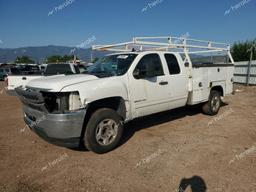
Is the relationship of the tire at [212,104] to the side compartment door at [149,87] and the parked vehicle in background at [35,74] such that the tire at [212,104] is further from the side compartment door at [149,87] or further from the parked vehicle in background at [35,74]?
the parked vehicle in background at [35,74]

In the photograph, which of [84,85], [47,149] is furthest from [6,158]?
[84,85]

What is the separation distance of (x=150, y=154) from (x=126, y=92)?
130 centimetres

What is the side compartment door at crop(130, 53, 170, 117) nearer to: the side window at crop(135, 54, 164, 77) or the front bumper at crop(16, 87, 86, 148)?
the side window at crop(135, 54, 164, 77)

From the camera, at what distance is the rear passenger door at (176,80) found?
19.6ft

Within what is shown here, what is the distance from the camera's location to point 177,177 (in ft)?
12.4

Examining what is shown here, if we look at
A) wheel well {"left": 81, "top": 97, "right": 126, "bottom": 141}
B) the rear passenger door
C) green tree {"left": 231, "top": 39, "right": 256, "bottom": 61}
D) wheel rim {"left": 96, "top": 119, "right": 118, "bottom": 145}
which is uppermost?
green tree {"left": 231, "top": 39, "right": 256, "bottom": 61}

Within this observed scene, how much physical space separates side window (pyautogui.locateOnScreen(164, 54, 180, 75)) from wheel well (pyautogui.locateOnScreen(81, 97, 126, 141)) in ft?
5.65

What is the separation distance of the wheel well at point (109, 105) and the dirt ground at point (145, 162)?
723 mm

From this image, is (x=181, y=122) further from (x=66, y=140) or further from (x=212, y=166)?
(x=66, y=140)

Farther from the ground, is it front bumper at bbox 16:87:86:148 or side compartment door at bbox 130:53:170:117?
side compartment door at bbox 130:53:170:117

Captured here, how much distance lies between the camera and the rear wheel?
24.7 feet

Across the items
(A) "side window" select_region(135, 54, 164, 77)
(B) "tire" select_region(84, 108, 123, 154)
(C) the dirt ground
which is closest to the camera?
(C) the dirt ground

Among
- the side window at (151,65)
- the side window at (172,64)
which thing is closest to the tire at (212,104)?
the side window at (172,64)

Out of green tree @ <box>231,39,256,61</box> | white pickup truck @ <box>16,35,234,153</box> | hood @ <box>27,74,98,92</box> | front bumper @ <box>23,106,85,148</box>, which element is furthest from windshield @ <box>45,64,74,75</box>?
green tree @ <box>231,39,256,61</box>
